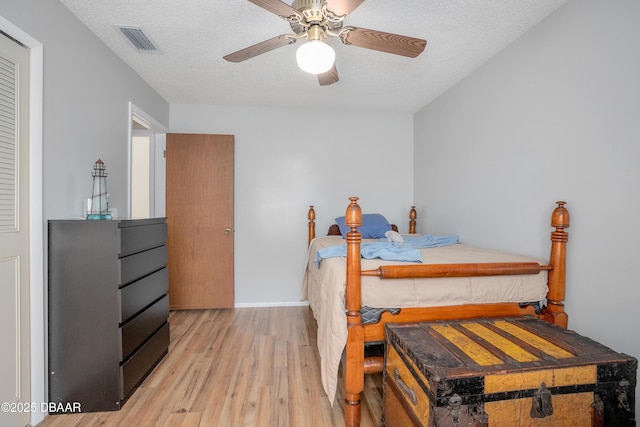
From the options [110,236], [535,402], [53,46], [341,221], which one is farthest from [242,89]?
[535,402]

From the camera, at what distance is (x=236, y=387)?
1.93 metres

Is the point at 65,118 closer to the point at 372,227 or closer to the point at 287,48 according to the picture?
the point at 287,48

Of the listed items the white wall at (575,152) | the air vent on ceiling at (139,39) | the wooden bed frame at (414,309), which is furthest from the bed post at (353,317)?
the air vent on ceiling at (139,39)

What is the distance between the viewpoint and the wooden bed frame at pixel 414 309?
59.2 inches

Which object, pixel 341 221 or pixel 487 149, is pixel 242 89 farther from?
pixel 487 149

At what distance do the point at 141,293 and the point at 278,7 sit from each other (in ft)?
6.18

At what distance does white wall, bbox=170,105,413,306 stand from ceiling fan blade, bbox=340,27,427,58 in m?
1.98

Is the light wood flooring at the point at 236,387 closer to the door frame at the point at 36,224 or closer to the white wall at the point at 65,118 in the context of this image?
the door frame at the point at 36,224

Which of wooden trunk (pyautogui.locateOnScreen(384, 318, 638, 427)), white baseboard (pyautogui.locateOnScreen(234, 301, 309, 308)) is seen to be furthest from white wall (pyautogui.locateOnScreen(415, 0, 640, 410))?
white baseboard (pyautogui.locateOnScreen(234, 301, 309, 308))

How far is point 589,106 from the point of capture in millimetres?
1627

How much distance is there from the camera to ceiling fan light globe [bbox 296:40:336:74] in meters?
1.47

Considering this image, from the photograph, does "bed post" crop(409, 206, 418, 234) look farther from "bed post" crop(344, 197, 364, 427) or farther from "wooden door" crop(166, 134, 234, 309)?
"bed post" crop(344, 197, 364, 427)

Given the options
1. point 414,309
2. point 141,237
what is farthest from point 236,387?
point 414,309

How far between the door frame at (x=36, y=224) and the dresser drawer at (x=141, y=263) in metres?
0.40
